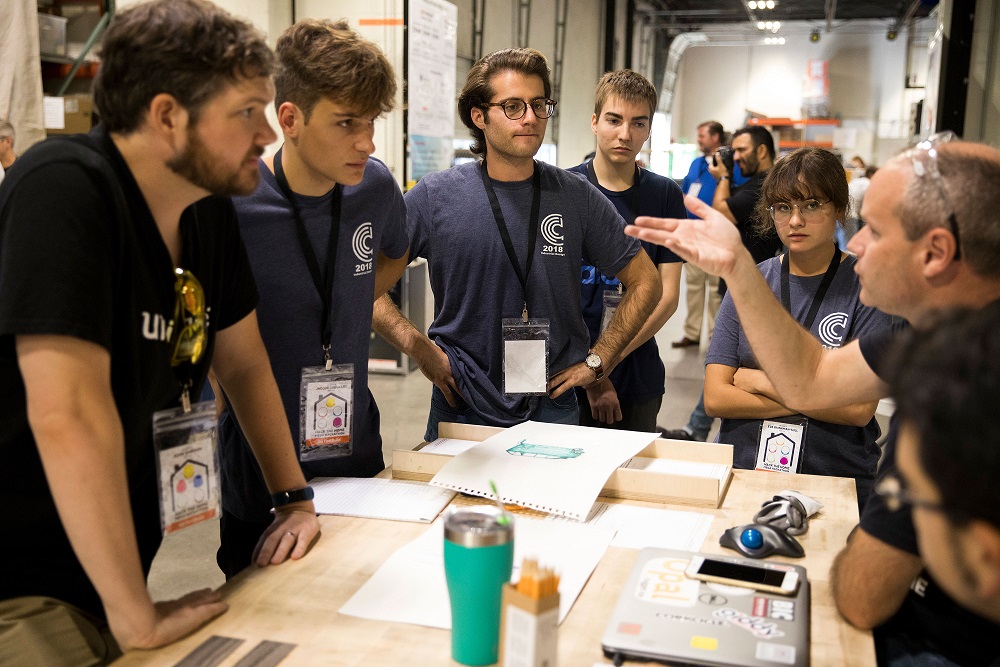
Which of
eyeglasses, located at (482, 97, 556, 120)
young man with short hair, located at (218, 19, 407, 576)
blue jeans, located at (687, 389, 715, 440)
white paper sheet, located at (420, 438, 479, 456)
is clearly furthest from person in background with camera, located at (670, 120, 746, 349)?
young man with short hair, located at (218, 19, 407, 576)

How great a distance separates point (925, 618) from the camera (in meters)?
1.31

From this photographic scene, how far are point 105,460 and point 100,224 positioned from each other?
302 millimetres

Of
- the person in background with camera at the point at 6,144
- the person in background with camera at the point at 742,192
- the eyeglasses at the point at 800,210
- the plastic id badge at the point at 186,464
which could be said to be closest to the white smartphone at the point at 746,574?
the plastic id badge at the point at 186,464

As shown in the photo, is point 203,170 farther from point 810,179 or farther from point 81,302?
point 810,179

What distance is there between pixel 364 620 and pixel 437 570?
18 centimetres

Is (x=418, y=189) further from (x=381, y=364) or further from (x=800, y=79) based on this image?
(x=800, y=79)

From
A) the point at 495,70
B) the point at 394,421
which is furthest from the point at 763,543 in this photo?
the point at 394,421

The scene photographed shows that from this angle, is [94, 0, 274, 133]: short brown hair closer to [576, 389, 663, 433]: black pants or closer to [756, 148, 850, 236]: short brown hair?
[756, 148, 850, 236]: short brown hair

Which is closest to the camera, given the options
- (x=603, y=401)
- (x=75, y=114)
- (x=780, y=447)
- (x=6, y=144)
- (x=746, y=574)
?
(x=746, y=574)

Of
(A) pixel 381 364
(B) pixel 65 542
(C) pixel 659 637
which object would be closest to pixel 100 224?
(B) pixel 65 542

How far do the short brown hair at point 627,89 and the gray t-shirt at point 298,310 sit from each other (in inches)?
56.0

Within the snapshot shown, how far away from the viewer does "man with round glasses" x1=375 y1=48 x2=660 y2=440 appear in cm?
235

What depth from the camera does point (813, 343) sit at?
69.6 inches

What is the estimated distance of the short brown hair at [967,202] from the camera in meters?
1.33
